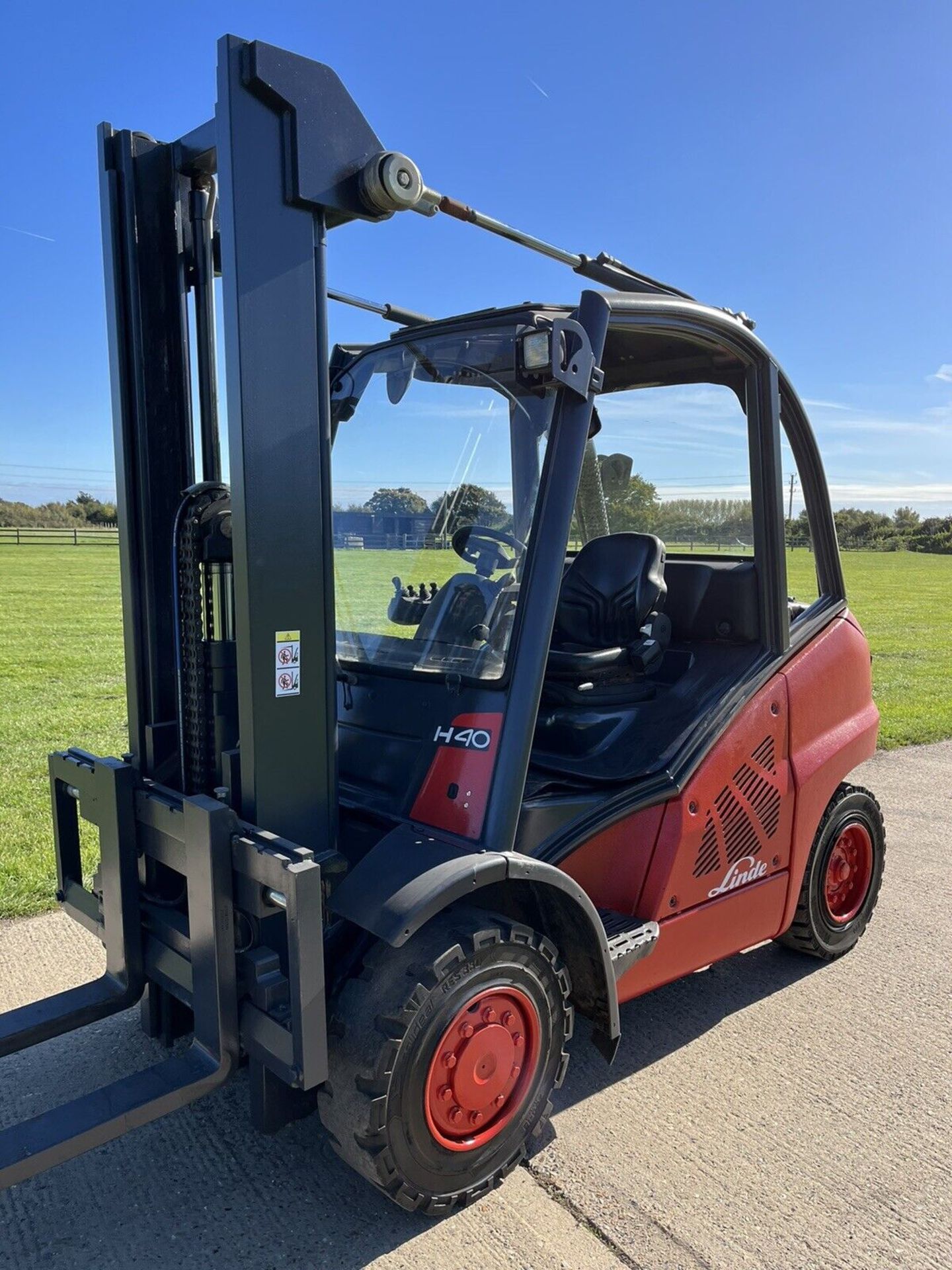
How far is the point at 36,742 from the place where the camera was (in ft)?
26.2

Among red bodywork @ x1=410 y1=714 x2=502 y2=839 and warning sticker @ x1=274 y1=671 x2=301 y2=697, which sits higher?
warning sticker @ x1=274 y1=671 x2=301 y2=697

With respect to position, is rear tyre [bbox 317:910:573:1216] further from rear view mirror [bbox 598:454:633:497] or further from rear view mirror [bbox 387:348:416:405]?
rear view mirror [bbox 598:454:633:497]

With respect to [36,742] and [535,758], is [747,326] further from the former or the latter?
[36,742]

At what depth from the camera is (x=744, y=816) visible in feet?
11.3

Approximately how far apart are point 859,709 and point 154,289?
3.22 metres

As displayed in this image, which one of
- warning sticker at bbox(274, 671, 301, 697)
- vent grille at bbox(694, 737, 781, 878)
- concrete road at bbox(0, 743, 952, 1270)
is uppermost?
warning sticker at bbox(274, 671, 301, 697)

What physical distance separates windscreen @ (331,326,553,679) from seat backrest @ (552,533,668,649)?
2.04ft

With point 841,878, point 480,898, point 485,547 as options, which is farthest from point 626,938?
point 841,878

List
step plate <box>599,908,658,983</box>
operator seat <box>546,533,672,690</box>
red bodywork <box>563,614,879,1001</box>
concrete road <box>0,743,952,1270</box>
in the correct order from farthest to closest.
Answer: operator seat <box>546,533,672,690</box>, red bodywork <box>563,614,879,1001</box>, step plate <box>599,908,658,983</box>, concrete road <box>0,743,952,1270</box>

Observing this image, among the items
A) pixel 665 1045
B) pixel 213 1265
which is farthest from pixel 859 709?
pixel 213 1265

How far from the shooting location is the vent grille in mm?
3320

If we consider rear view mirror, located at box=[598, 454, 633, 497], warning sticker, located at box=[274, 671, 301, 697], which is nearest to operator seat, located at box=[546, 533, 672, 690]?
rear view mirror, located at box=[598, 454, 633, 497]

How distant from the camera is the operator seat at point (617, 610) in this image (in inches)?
136

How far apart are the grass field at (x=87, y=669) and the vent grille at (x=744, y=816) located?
804mm
